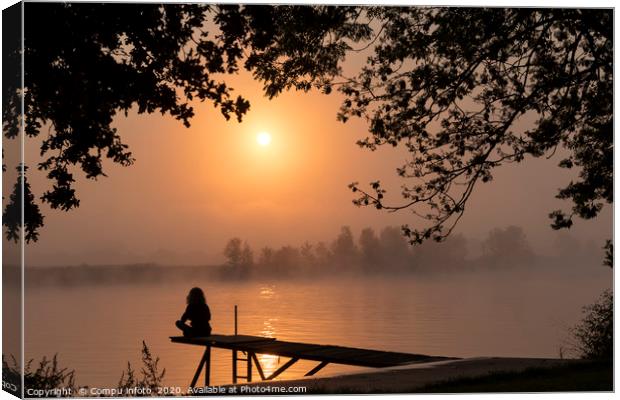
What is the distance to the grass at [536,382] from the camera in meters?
13.1

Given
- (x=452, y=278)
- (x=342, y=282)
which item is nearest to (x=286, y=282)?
(x=342, y=282)

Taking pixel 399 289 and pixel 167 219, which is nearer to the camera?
pixel 167 219

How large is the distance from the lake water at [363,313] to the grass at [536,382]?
71 centimetres

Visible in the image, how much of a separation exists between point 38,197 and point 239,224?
2.38 m

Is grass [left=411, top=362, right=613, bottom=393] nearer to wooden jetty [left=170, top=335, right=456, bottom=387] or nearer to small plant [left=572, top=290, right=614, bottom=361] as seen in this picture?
small plant [left=572, top=290, right=614, bottom=361]

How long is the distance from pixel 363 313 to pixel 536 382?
237 centimetres

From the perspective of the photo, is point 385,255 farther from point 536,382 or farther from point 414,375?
point 536,382

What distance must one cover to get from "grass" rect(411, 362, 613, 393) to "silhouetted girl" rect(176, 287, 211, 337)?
8.97 feet

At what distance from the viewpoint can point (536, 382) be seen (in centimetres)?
1328

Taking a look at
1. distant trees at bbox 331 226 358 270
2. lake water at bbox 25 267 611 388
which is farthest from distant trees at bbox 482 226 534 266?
distant trees at bbox 331 226 358 270

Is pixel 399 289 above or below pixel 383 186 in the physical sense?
below

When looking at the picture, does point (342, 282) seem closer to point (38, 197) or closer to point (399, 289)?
point (399, 289)

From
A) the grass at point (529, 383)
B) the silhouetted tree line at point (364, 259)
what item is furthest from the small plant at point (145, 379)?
the grass at point (529, 383)

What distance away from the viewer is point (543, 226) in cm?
1430
